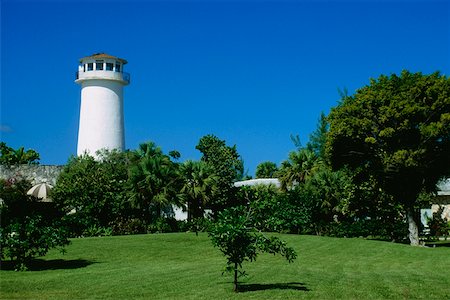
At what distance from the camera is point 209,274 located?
1488 centimetres

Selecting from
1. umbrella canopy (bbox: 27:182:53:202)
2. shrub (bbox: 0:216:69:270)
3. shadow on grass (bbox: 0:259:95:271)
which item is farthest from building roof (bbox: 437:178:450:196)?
shrub (bbox: 0:216:69:270)

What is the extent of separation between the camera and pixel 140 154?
1446 inches

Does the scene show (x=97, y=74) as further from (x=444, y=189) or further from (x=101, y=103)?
(x=444, y=189)

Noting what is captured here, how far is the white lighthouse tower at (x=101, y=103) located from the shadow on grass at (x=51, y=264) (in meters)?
22.5

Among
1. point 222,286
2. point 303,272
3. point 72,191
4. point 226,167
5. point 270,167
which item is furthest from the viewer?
point 270,167

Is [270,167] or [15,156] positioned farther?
[270,167]

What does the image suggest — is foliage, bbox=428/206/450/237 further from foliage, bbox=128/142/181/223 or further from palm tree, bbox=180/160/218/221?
foliage, bbox=128/142/181/223

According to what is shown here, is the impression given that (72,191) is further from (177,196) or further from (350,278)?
(350,278)

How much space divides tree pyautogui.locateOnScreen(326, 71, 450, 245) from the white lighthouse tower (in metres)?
17.1

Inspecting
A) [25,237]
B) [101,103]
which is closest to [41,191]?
[101,103]

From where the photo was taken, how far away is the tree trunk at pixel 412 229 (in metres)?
28.3

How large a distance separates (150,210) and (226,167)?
1081 cm

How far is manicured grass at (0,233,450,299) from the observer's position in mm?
11969

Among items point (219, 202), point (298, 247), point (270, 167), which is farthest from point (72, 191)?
point (270, 167)
